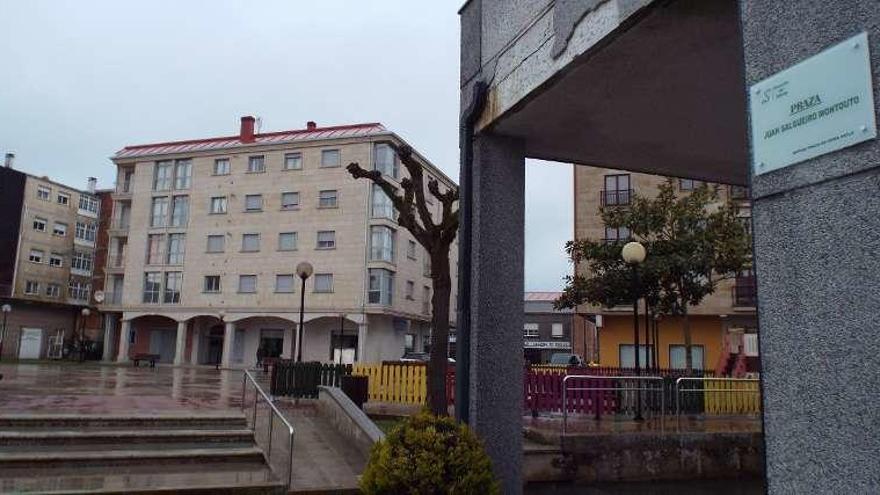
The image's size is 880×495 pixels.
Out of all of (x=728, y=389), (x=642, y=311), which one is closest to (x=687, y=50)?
(x=728, y=389)

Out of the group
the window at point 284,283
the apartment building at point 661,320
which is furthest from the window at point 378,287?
the apartment building at point 661,320

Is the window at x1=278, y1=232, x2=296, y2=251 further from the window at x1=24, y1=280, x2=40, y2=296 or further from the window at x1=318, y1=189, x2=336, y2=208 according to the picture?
the window at x1=24, y1=280, x2=40, y2=296

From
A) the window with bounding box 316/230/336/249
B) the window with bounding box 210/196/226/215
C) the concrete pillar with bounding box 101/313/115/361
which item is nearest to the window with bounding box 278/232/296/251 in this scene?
the window with bounding box 316/230/336/249

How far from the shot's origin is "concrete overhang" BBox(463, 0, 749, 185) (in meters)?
4.56

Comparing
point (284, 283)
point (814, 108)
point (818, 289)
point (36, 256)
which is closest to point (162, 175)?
point (284, 283)

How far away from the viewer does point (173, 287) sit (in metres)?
45.4

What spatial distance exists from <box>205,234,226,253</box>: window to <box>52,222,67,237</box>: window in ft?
68.6

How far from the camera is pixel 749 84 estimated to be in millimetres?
3424

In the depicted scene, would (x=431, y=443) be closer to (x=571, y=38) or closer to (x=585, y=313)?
(x=571, y=38)

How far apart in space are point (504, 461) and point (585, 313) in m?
29.2

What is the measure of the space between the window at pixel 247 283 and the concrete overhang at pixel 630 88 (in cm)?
3808

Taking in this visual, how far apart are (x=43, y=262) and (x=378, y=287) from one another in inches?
1270

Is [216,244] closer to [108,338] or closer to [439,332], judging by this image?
[108,338]

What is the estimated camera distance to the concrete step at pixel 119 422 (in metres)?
9.09
